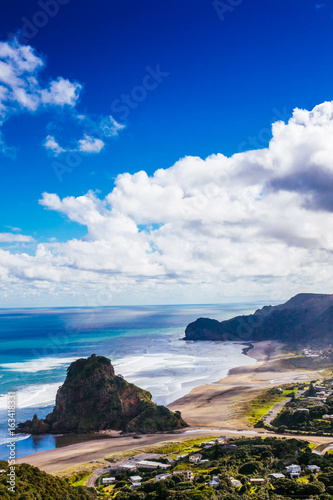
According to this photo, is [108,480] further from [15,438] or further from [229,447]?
[15,438]

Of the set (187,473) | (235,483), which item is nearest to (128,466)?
(187,473)

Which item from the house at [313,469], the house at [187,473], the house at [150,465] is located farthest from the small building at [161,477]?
the house at [313,469]

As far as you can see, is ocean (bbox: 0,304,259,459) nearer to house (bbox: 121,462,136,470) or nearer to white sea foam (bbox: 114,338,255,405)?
white sea foam (bbox: 114,338,255,405)

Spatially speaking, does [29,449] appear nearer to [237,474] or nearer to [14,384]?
[237,474]

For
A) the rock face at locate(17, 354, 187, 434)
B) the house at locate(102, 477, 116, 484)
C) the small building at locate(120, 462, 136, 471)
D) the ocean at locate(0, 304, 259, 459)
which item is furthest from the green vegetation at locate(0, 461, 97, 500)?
the rock face at locate(17, 354, 187, 434)

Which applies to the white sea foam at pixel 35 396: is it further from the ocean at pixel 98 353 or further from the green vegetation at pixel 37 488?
the green vegetation at pixel 37 488

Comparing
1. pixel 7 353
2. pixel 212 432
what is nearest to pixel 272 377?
pixel 212 432
